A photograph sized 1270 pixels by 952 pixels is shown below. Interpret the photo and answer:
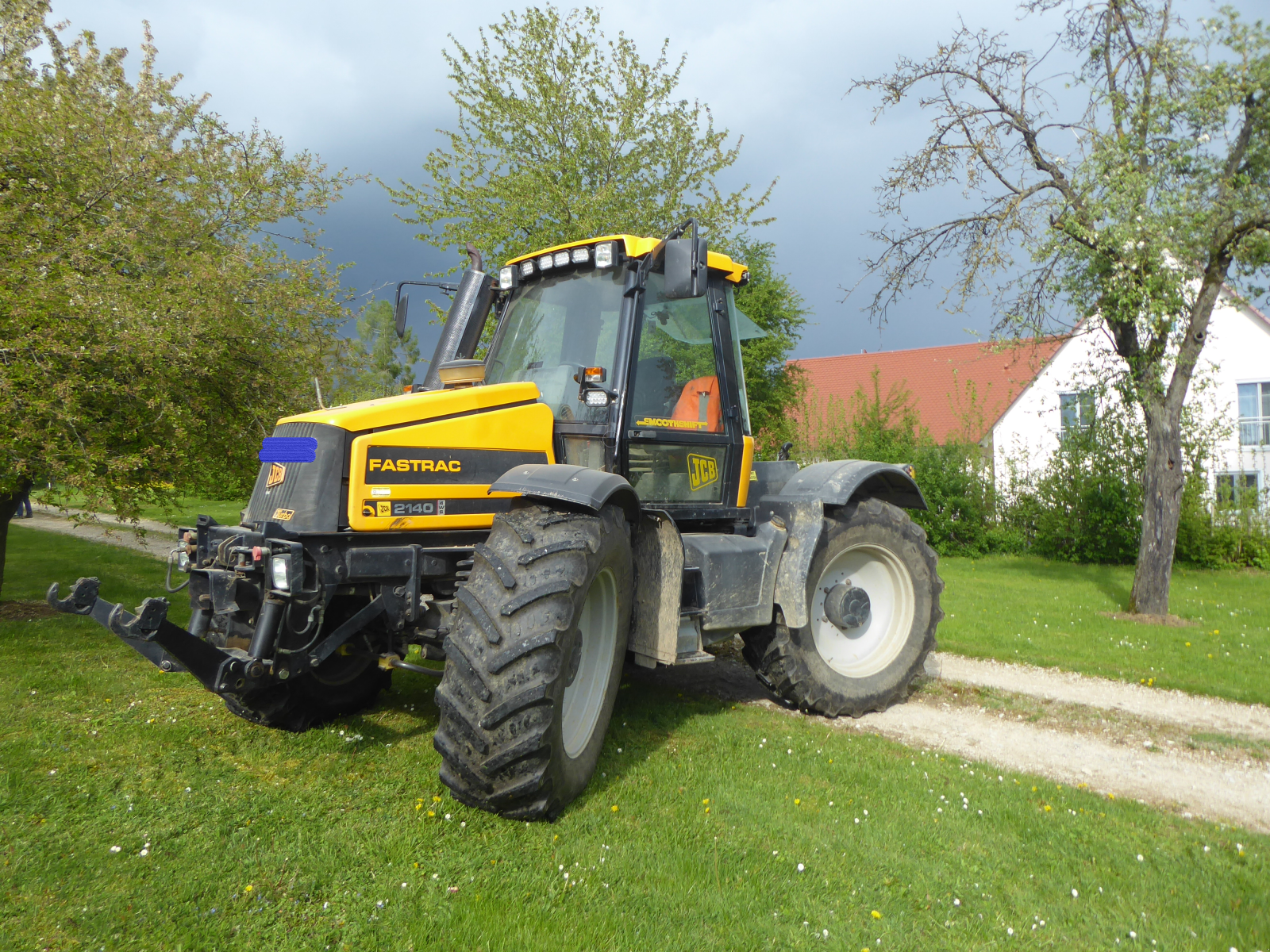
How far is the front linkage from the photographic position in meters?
3.52

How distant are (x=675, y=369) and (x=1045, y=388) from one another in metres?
21.6

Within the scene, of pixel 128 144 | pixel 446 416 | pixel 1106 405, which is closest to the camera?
pixel 446 416

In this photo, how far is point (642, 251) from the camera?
479cm

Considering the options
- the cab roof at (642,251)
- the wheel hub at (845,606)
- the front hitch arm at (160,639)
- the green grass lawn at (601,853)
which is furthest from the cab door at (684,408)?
the front hitch arm at (160,639)

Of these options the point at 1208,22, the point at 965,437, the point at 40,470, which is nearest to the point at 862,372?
the point at 965,437

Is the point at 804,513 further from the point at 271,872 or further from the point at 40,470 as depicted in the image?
the point at 40,470

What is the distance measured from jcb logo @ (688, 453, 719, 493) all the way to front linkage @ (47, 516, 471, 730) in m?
1.51

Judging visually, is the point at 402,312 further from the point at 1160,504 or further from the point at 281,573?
the point at 1160,504

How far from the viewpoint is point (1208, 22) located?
8805mm

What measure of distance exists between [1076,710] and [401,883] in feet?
16.1

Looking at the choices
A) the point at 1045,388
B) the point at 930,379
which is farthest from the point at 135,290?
the point at 930,379

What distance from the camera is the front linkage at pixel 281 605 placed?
11.5 feet

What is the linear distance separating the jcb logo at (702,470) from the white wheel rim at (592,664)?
1216 millimetres

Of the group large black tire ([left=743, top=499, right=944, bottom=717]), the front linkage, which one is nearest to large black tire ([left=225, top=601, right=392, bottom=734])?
the front linkage
